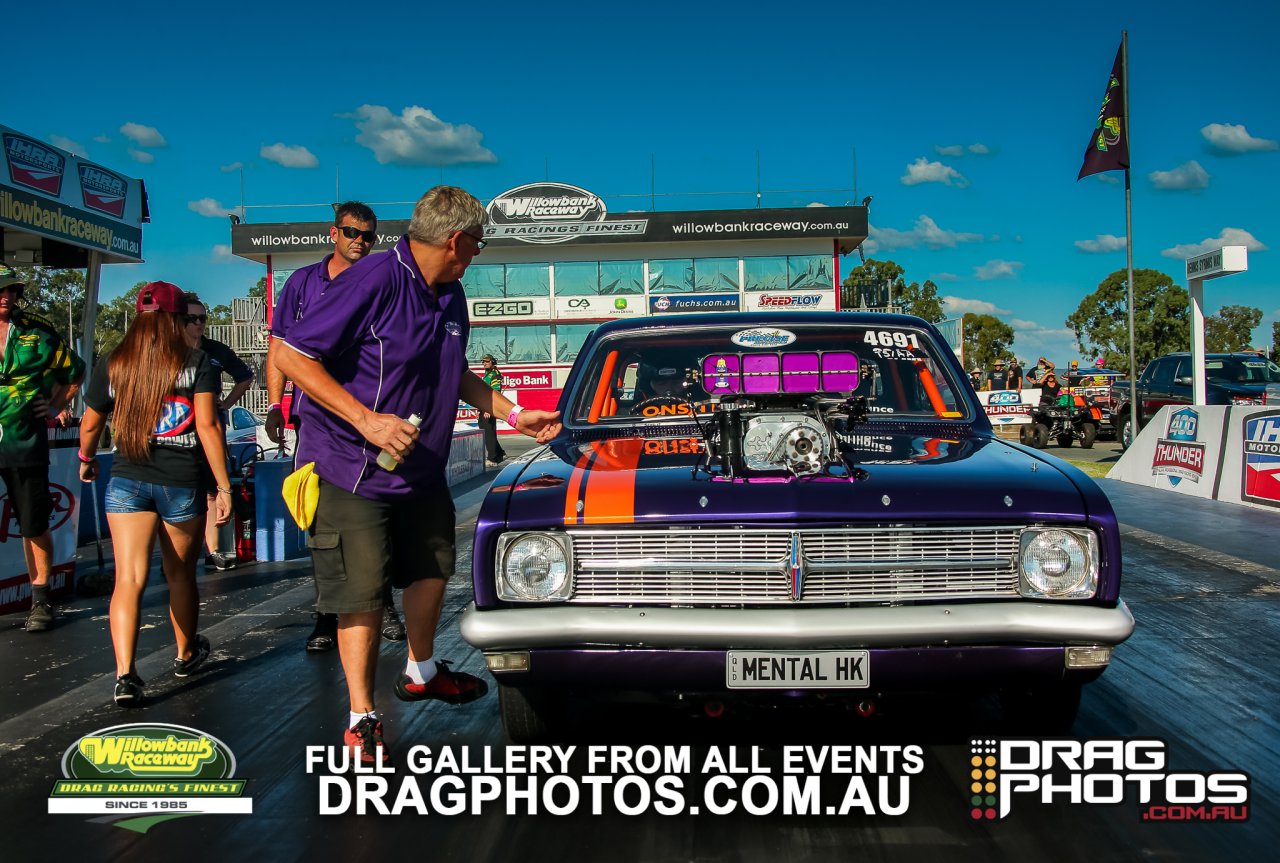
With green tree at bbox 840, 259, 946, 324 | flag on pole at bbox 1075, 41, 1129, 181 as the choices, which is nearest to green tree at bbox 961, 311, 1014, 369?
green tree at bbox 840, 259, 946, 324

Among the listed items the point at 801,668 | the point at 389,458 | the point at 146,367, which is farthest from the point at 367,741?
the point at 146,367

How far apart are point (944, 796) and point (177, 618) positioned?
330cm

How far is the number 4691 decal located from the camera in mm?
4738

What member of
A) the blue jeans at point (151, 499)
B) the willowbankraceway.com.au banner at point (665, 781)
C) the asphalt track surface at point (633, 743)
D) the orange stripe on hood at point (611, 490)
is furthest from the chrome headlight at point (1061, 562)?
the blue jeans at point (151, 499)

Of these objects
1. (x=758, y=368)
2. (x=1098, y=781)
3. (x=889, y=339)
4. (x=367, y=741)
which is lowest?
(x=1098, y=781)

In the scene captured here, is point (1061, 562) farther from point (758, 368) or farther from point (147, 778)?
point (147, 778)

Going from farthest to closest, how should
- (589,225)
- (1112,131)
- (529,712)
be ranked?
1. (589,225)
2. (1112,131)
3. (529,712)

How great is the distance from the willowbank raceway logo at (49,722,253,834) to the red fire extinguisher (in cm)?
472

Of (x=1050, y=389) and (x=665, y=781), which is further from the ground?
(x=1050, y=389)

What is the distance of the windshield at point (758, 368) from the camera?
183 inches

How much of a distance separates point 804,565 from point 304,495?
157 cm

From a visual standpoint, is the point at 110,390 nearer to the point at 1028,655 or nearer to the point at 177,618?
the point at 177,618

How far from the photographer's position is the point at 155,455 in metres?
4.47

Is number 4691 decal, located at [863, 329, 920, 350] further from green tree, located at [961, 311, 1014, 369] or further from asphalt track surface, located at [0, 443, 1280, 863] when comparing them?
green tree, located at [961, 311, 1014, 369]
